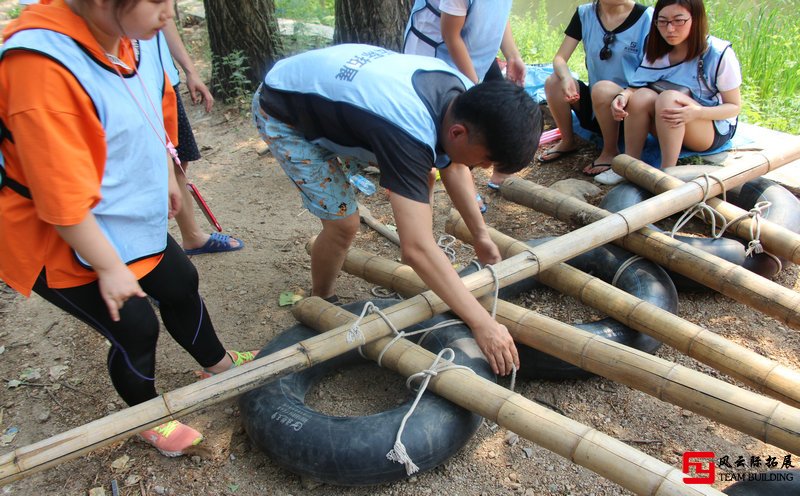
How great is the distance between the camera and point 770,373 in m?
2.23

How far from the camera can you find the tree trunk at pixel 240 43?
552cm

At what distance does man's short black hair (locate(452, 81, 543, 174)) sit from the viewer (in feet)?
6.48

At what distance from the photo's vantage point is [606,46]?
422 centimetres

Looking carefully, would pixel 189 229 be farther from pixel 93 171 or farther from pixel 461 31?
pixel 93 171

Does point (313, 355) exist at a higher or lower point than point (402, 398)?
higher

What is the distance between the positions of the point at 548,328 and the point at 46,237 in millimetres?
1808

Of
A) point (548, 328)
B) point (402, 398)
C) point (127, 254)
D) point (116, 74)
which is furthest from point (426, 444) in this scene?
point (116, 74)

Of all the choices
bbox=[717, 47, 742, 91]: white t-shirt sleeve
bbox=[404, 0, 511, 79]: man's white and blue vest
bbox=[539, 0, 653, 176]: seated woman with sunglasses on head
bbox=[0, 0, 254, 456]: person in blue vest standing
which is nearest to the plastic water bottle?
bbox=[404, 0, 511, 79]: man's white and blue vest

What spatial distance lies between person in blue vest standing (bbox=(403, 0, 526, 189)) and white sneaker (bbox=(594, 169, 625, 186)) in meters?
1.17

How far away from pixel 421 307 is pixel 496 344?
0.38 m

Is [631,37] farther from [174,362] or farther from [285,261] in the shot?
[174,362]

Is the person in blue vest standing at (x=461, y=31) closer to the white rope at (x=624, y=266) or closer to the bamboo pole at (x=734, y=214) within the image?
the bamboo pole at (x=734, y=214)

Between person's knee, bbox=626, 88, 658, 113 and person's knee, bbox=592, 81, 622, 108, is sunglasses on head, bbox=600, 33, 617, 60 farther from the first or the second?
person's knee, bbox=626, 88, 658, 113

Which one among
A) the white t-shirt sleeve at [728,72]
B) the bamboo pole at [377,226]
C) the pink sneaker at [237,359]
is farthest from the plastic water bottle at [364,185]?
the white t-shirt sleeve at [728,72]
